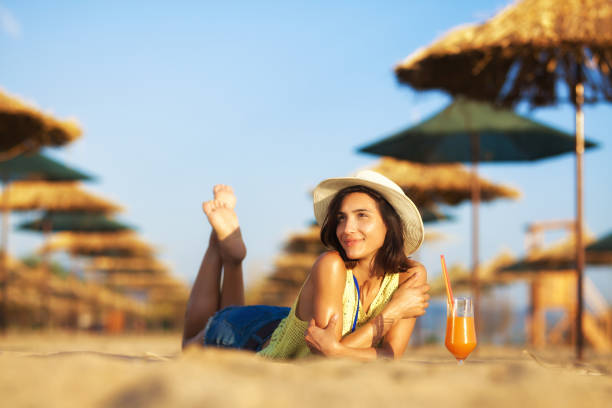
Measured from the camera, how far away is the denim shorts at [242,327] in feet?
8.63

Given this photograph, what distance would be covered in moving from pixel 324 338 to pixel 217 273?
4.08ft

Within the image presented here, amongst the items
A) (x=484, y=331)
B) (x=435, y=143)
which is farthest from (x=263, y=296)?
(x=435, y=143)

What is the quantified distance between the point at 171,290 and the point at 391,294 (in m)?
32.1

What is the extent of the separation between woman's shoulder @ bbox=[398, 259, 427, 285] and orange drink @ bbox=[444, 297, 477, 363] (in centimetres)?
16

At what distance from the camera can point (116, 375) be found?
118cm

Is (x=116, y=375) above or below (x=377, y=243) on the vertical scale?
below

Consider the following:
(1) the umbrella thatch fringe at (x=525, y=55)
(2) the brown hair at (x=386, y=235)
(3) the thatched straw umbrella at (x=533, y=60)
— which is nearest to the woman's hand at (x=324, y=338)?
(2) the brown hair at (x=386, y=235)

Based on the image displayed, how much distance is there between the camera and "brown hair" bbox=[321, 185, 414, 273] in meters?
2.34

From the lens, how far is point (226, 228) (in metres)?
Result: 2.92

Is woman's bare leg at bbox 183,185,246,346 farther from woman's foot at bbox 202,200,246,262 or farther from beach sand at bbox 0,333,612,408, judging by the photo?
beach sand at bbox 0,333,612,408

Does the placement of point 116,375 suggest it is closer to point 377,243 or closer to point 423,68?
point 377,243

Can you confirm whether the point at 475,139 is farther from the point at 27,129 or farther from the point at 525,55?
the point at 27,129

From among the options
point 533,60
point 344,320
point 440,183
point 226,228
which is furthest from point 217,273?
point 440,183

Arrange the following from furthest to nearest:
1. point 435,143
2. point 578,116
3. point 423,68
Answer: point 435,143 < point 423,68 < point 578,116
